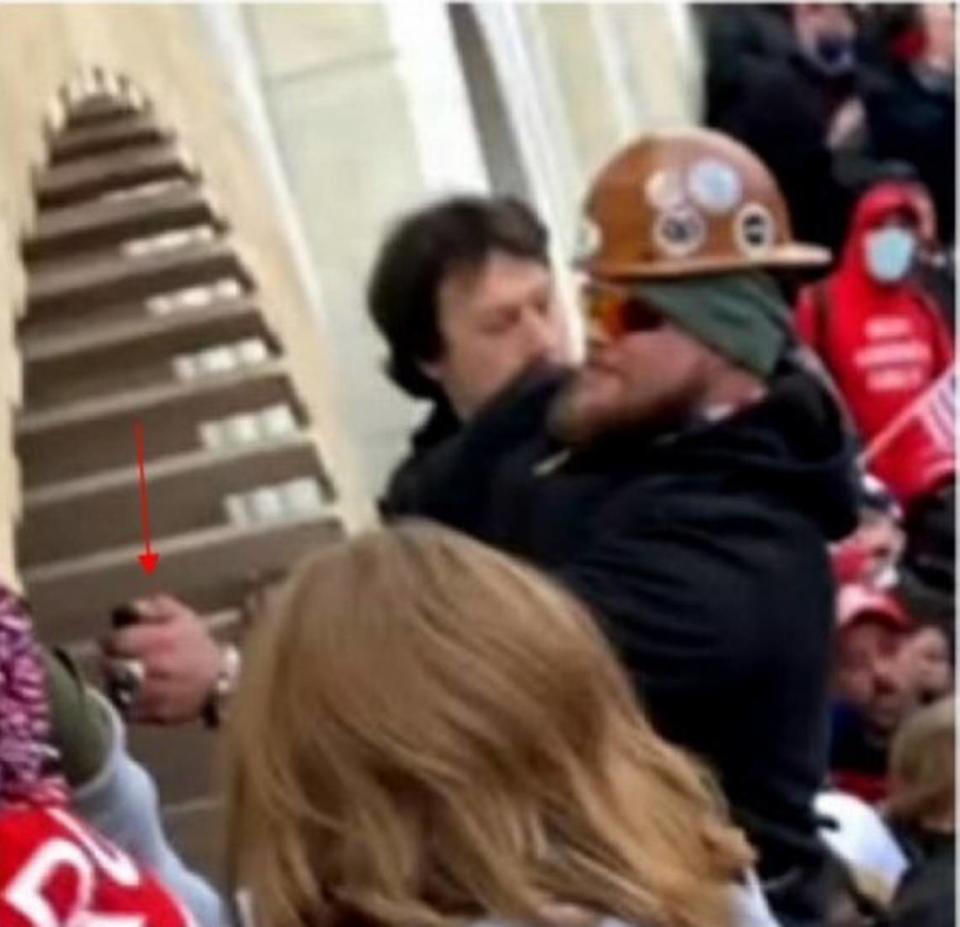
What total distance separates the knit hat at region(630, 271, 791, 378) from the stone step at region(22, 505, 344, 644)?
2.62 ft

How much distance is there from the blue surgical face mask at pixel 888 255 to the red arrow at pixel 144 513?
12.1 feet

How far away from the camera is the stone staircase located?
532 centimetres

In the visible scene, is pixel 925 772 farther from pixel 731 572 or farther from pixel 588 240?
pixel 731 572

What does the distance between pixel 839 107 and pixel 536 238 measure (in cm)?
580

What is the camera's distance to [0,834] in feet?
9.08

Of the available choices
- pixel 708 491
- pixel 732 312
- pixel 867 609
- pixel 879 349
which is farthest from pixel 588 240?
pixel 879 349

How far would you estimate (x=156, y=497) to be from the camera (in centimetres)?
557

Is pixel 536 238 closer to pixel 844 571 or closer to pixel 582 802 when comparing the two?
pixel 844 571

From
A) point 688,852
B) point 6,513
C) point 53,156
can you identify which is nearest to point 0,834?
point 688,852

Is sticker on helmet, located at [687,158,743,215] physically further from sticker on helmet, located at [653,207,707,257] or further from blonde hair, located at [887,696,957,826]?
blonde hair, located at [887,696,957,826]

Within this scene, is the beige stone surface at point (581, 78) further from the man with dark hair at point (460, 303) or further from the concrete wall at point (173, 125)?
the man with dark hair at point (460, 303)

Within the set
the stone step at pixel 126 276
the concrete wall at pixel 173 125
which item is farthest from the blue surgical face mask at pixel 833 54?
the stone step at pixel 126 276

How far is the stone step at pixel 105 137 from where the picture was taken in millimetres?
5340

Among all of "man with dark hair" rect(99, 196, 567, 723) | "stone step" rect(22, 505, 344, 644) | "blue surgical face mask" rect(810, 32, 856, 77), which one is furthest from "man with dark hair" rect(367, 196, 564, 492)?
"blue surgical face mask" rect(810, 32, 856, 77)
